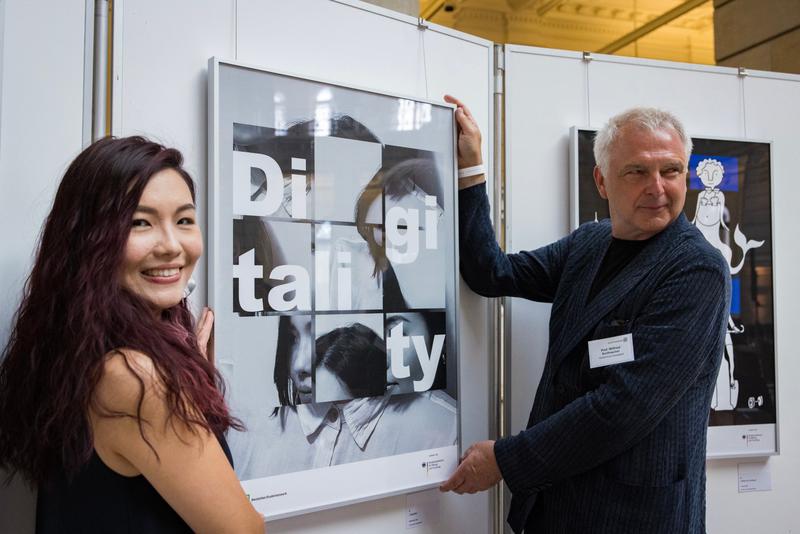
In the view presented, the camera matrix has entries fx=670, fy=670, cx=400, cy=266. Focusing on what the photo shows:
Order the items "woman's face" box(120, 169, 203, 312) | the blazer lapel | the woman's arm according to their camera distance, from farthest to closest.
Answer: the blazer lapel → "woman's face" box(120, 169, 203, 312) → the woman's arm

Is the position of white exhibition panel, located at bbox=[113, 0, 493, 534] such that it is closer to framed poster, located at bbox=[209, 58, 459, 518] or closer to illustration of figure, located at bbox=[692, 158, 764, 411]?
framed poster, located at bbox=[209, 58, 459, 518]

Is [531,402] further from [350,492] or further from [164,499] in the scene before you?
[164,499]

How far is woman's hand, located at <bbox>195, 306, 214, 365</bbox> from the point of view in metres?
1.58

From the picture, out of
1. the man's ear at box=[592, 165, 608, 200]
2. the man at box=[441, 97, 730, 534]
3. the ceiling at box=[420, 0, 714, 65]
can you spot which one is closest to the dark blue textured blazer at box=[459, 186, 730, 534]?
the man at box=[441, 97, 730, 534]

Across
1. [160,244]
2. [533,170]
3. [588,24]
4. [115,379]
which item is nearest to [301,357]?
[160,244]

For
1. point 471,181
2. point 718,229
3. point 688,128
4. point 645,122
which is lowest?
point 718,229

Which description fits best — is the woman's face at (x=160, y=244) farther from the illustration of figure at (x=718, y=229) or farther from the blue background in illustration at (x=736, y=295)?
the blue background in illustration at (x=736, y=295)

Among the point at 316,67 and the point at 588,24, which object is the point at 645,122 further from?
the point at 588,24

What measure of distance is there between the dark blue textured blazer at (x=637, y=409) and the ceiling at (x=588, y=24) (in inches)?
246

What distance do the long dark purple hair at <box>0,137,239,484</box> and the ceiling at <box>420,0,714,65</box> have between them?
22.8ft

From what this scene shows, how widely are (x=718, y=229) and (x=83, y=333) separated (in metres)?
2.25

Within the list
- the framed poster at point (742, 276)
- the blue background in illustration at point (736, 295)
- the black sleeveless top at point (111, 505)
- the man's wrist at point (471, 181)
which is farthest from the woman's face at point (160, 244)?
the blue background in illustration at point (736, 295)

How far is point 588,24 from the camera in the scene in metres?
8.34

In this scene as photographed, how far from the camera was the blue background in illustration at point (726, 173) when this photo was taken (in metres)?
2.50
